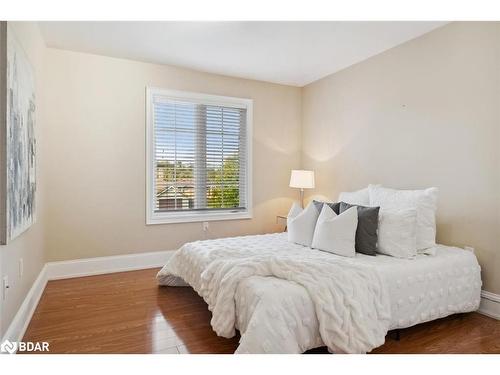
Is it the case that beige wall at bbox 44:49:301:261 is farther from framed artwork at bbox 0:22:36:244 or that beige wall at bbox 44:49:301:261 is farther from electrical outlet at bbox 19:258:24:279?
electrical outlet at bbox 19:258:24:279

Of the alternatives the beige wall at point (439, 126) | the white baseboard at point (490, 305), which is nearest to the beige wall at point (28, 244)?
the beige wall at point (439, 126)

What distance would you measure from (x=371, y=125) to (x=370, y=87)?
0.45 meters

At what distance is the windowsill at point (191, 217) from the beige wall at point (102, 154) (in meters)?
0.07

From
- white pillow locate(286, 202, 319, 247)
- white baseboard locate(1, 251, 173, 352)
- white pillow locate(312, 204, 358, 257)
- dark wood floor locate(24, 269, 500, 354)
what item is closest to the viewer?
dark wood floor locate(24, 269, 500, 354)

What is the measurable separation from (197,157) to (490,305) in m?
3.50

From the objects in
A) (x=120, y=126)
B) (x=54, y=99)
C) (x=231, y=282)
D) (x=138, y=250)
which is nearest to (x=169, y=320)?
(x=231, y=282)

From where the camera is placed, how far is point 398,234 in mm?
2660

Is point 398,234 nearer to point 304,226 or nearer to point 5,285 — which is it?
point 304,226

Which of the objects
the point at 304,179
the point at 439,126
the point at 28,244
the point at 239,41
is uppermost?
the point at 239,41

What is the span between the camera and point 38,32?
316cm

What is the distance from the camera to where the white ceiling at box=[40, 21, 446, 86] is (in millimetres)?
3096

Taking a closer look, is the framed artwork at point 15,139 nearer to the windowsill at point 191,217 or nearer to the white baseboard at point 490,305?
the windowsill at point 191,217

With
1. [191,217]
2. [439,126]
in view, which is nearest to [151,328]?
[191,217]

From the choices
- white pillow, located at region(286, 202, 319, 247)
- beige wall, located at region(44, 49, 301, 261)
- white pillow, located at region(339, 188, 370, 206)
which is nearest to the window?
beige wall, located at region(44, 49, 301, 261)
